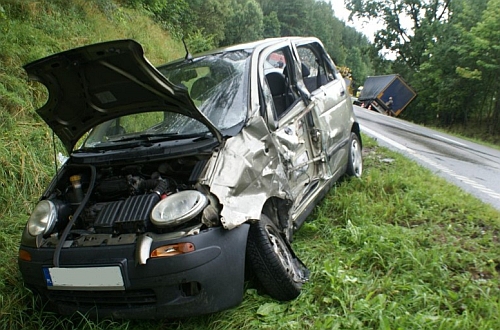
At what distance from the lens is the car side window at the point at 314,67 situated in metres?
3.88

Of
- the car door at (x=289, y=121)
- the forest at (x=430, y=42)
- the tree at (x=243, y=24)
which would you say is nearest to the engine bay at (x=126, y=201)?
the car door at (x=289, y=121)

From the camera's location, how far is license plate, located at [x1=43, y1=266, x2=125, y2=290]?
1.94 metres

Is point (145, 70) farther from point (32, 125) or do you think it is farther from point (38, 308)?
point (32, 125)

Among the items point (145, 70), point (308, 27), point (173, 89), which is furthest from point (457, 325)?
point (308, 27)

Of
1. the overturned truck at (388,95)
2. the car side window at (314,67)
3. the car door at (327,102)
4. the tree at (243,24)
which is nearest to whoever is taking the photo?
the car door at (327,102)

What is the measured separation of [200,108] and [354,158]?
2.37m

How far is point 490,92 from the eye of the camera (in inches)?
921

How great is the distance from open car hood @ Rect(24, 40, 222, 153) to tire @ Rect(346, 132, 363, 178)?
7.88 feet

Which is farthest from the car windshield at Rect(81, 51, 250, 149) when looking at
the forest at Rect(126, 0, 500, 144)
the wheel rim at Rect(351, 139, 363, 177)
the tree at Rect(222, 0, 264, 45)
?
the tree at Rect(222, 0, 264, 45)

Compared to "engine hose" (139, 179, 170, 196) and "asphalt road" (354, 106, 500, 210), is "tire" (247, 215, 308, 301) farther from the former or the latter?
"asphalt road" (354, 106, 500, 210)

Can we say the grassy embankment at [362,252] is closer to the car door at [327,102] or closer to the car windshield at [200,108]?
the car door at [327,102]

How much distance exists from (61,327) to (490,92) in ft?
88.3

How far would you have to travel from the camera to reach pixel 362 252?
2.90 m

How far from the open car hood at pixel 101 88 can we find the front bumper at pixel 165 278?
0.72 metres
